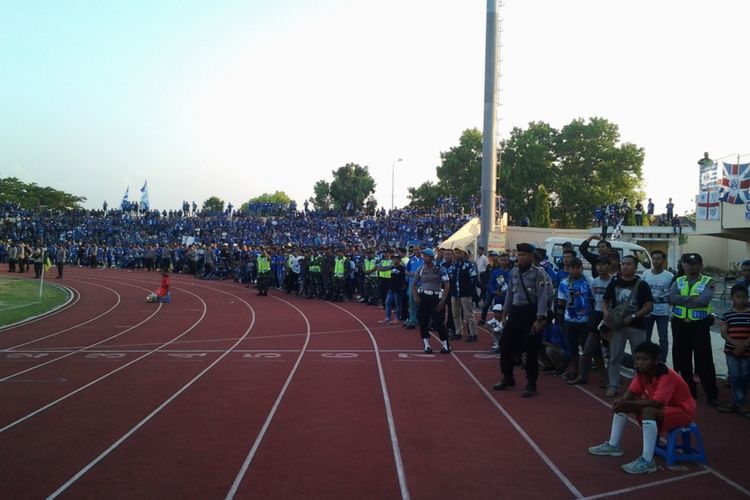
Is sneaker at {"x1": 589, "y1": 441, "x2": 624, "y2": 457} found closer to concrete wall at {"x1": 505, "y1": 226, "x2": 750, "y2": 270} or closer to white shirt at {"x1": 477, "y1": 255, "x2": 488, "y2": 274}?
white shirt at {"x1": 477, "y1": 255, "x2": 488, "y2": 274}

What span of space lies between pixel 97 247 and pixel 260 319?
28.5m

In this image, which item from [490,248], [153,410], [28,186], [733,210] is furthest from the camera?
[28,186]

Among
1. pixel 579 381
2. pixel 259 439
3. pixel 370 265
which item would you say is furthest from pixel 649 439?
pixel 370 265

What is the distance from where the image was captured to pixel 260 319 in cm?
1522

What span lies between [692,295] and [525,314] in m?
1.94

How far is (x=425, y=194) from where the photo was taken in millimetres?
68125

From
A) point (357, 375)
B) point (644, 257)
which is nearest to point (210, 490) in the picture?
point (357, 375)

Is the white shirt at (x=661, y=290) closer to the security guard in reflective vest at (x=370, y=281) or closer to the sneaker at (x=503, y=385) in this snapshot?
the sneaker at (x=503, y=385)

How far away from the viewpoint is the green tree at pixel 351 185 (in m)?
81.4

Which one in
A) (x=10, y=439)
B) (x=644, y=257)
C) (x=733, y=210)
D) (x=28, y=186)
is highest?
(x=28, y=186)

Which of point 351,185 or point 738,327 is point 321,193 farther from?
point 738,327

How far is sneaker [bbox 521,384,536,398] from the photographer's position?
7383mm

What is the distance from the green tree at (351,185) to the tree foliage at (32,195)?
109 ft

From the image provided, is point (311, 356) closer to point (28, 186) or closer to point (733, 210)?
point (733, 210)
